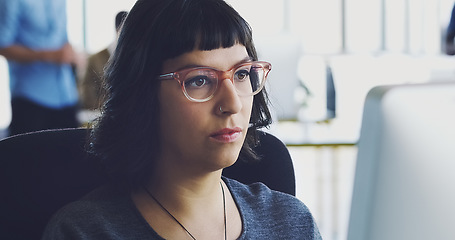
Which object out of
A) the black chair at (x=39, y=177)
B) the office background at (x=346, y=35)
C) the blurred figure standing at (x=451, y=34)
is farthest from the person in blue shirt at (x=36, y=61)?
the office background at (x=346, y=35)

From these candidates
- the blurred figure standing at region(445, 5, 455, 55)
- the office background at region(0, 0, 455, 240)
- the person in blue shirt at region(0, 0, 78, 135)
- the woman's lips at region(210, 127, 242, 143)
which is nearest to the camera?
the woman's lips at region(210, 127, 242, 143)

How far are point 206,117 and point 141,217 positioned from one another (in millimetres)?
206

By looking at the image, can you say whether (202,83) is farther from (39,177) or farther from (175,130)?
(39,177)

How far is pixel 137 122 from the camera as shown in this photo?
3.52 feet

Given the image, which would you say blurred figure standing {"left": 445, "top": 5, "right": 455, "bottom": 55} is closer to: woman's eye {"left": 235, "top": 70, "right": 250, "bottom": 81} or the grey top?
the grey top

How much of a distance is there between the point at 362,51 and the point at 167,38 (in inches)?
261

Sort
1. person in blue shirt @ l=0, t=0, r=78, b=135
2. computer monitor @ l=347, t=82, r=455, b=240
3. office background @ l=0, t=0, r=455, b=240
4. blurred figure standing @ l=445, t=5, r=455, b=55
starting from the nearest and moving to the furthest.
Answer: computer monitor @ l=347, t=82, r=455, b=240, person in blue shirt @ l=0, t=0, r=78, b=135, blurred figure standing @ l=445, t=5, r=455, b=55, office background @ l=0, t=0, r=455, b=240

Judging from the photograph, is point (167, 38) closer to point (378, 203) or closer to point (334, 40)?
point (378, 203)

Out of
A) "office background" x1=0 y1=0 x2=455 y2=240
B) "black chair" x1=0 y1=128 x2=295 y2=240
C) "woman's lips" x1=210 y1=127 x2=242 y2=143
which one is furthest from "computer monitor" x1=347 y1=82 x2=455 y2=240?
"office background" x1=0 y1=0 x2=455 y2=240

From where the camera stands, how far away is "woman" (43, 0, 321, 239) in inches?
39.2

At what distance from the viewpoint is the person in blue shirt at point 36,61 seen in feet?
8.25

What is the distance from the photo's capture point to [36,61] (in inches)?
100

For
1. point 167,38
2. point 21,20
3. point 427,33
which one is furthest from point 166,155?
point 427,33

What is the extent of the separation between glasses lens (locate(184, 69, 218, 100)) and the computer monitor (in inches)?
18.7
